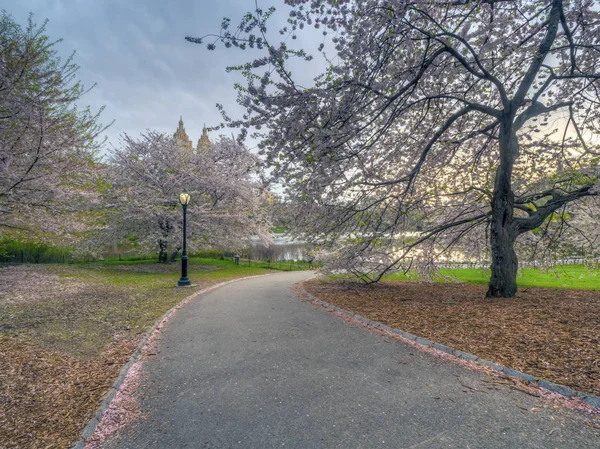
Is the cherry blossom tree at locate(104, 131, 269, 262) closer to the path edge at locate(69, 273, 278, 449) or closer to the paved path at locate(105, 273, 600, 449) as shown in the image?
the path edge at locate(69, 273, 278, 449)

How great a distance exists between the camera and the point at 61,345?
534cm

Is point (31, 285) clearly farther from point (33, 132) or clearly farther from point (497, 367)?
point (497, 367)

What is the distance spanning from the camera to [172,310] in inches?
324

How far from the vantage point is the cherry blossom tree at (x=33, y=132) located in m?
7.85

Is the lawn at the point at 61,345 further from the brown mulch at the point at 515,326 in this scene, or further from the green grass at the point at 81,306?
the brown mulch at the point at 515,326

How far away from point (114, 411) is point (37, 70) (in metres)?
10.4

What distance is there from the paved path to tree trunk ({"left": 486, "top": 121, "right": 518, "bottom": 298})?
4881 millimetres

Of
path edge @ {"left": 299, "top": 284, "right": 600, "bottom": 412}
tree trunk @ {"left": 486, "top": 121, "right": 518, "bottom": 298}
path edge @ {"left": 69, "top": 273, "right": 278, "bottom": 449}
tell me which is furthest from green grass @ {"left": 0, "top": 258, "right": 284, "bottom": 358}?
tree trunk @ {"left": 486, "top": 121, "right": 518, "bottom": 298}

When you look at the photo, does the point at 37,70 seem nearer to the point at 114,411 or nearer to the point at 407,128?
the point at 114,411

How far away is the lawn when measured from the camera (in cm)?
317

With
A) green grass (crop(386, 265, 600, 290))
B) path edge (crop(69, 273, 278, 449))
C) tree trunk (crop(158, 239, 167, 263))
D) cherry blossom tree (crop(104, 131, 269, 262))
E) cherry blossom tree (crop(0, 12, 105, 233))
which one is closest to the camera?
path edge (crop(69, 273, 278, 449))

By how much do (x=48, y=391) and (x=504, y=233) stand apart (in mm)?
10097

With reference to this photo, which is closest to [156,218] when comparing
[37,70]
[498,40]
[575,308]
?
[37,70]

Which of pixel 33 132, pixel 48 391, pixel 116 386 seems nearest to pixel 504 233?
pixel 116 386
